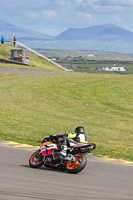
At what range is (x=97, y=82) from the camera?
147ft

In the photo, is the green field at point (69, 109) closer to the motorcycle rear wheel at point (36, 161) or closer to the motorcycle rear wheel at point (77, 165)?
the motorcycle rear wheel at point (36, 161)

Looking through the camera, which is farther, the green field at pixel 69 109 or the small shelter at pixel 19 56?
the small shelter at pixel 19 56

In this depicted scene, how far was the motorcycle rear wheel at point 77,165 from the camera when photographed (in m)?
10.5

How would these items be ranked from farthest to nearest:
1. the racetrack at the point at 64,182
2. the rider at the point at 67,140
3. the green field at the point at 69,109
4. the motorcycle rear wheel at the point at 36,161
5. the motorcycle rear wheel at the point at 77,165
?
the green field at the point at 69,109 → the motorcycle rear wheel at the point at 36,161 → the rider at the point at 67,140 → the motorcycle rear wheel at the point at 77,165 → the racetrack at the point at 64,182

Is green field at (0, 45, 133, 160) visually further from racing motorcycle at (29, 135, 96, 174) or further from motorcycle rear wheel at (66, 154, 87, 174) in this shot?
motorcycle rear wheel at (66, 154, 87, 174)

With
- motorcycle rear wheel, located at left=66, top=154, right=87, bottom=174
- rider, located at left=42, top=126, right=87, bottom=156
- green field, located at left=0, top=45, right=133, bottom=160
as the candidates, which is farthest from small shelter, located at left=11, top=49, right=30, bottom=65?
motorcycle rear wheel, located at left=66, top=154, right=87, bottom=174

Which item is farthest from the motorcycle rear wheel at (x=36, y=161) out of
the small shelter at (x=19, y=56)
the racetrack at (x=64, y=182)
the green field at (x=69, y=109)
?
the small shelter at (x=19, y=56)

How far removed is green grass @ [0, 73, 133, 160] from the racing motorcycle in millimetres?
3879

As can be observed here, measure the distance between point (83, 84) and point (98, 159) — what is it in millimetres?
29455

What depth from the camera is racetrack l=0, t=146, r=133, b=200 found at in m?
8.17

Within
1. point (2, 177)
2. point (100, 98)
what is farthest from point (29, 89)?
point (2, 177)

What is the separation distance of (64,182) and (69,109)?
2009 centimetres

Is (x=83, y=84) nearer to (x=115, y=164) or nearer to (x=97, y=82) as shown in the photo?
(x=97, y=82)

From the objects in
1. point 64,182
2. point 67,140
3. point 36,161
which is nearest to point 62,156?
point 67,140
